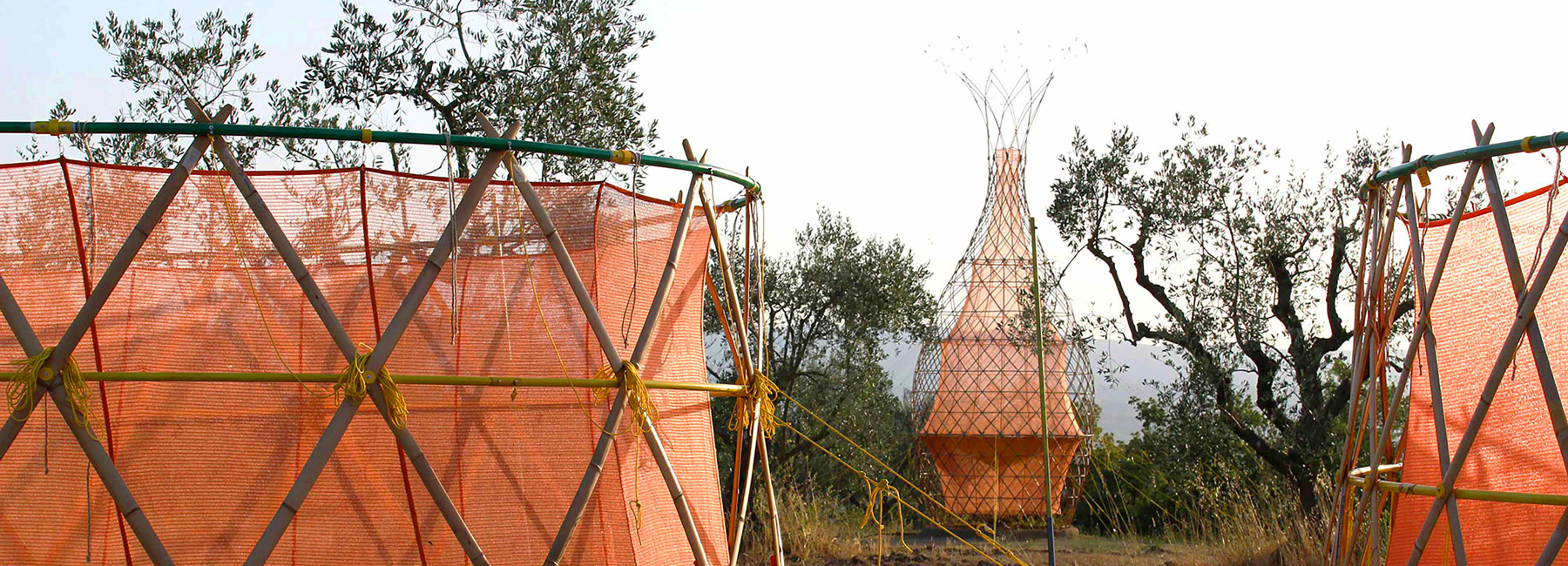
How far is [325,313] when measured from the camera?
3.41m

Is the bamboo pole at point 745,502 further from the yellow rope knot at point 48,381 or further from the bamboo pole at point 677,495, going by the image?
the yellow rope knot at point 48,381

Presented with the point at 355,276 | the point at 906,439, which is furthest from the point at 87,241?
the point at 906,439

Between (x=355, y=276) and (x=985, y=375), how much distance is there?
19.8ft

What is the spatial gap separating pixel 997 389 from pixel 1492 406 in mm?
5084

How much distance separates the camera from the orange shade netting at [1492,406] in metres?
3.73

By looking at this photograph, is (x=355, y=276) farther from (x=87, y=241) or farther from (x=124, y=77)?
(x=124, y=77)

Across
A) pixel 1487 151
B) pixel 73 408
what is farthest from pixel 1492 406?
pixel 73 408

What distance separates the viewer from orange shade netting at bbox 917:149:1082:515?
29.2ft

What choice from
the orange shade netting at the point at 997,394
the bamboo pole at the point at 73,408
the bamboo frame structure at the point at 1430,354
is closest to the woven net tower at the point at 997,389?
the orange shade netting at the point at 997,394

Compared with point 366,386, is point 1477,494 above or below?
below

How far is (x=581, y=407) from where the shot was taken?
383 centimetres

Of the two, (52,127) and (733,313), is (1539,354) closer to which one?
(733,313)

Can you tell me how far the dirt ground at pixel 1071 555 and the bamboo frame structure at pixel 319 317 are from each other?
12.7ft

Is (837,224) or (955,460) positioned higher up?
(837,224)
